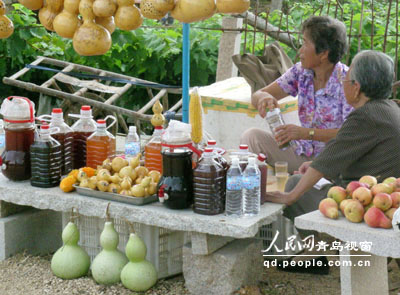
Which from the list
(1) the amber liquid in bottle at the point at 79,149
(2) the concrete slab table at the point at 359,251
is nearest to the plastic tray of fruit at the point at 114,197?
(1) the amber liquid in bottle at the point at 79,149

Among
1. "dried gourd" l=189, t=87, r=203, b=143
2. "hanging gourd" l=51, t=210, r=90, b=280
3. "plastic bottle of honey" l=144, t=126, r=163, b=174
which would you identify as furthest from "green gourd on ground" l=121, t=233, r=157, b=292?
"dried gourd" l=189, t=87, r=203, b=143

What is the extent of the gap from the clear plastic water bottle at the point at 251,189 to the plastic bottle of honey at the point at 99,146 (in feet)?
2.95

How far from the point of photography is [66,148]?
3549mm

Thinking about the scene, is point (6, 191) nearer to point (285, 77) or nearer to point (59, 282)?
point (59, 282)

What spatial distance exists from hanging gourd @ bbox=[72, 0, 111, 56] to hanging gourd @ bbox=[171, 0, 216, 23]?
0.82 ft

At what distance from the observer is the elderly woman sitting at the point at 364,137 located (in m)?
3.04

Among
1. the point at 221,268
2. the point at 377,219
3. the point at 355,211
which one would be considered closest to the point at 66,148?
the point at 221,268

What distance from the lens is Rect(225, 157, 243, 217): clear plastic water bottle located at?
9.52 feet

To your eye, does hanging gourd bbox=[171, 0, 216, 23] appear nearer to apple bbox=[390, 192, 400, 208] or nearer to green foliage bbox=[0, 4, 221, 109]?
apple bbox=[390, 192, 400, 208]

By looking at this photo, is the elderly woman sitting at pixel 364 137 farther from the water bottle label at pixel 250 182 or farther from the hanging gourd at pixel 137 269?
the hanging gourd at pixel 137 269

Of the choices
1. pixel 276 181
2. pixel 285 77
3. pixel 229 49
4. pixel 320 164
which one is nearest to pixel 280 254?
pixel 276 181

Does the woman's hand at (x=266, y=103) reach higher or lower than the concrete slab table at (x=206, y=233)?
higher

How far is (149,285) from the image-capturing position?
3.26m

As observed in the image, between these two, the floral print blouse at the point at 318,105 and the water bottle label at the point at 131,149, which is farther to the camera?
the floral print blouse at the point at 318,105
